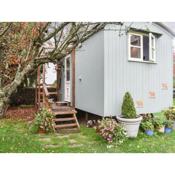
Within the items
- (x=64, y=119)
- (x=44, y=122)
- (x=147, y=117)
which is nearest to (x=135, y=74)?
(x=147, y=117)

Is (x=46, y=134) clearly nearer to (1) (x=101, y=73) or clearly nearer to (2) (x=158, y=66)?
(1) (x=101, y=73)

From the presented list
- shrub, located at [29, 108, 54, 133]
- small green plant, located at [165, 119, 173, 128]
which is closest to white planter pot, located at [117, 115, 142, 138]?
small green plant, located at [165, 119, 173, 128]

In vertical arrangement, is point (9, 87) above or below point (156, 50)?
below

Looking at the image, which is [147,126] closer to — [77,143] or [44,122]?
[77,143]

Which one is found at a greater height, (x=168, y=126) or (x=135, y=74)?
(x=135, y=74)

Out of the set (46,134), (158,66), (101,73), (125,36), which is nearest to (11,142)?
(46,134)

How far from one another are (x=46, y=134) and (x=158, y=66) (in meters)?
2.98

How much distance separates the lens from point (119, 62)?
5.12m

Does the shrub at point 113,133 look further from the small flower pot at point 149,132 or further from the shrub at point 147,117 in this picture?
the shrub at point 147,117

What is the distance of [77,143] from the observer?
443cm

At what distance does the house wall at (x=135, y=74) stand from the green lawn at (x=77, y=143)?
71 centimetres

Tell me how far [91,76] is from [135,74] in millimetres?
1067

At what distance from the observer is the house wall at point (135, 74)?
507 centimetres

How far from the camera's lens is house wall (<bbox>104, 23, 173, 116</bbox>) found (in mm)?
5070
